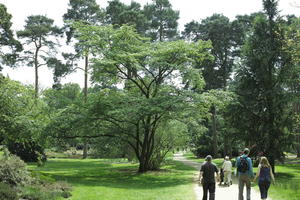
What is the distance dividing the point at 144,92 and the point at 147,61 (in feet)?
8.91

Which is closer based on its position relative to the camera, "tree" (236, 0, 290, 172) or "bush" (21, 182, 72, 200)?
"bush" (21, 182, 72, 200)

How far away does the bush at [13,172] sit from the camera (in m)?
11.9

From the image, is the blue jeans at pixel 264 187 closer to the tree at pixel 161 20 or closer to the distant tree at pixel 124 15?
the distant tree at pixel 124 15

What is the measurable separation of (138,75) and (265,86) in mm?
9153

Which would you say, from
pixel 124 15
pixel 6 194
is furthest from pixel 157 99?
pixel 124 15

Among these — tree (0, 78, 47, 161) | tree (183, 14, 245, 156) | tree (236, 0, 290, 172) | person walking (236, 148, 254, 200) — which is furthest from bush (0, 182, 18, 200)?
tree (183, 14, 245, 156)

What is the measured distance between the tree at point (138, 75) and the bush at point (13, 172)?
662cm

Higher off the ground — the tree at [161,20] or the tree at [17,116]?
the tree at [161,20]

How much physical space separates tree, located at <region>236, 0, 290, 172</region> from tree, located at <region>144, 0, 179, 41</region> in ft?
60.1

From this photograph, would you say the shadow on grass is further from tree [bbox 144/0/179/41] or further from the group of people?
tree [bbox 144/0/179/41]

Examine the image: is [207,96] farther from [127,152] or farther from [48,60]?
[48,60]

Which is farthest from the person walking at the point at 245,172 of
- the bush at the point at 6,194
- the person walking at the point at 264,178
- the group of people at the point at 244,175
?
the bush at the point at 6,194

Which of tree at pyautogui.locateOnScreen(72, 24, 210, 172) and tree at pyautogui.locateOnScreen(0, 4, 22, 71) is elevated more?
tree at pyautogui.locateOnScreen(0, 4, 22, 71)

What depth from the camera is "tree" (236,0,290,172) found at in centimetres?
2277
